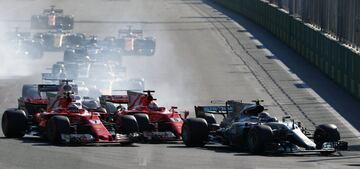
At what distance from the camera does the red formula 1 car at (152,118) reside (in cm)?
3700

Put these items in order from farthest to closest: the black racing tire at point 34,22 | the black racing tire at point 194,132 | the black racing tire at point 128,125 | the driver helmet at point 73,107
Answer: the black racing tire at point 34,22
the driver helmet at point 73,107
the black racing tire at point 128,125
the black racing tire at point 194,132

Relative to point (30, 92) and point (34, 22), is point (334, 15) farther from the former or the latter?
point (34, 22)

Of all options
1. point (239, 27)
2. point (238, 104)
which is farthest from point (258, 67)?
point (238, 104)

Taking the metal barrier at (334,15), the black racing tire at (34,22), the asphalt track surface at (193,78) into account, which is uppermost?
the metal barrier at (334,15)

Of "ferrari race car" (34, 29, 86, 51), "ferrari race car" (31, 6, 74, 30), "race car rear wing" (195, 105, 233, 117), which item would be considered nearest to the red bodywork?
"race car rear wing" (195, 105, 233, 117)

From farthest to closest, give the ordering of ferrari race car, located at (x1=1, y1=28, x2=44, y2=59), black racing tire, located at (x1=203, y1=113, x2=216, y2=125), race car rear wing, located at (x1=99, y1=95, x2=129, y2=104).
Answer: ferrari race car, located at (x1=1, y1=28, x2=44, y2=59), race car rear wing, located at (x1=99, y1=95, x2=129, y2=104), black racing tire, located at (x1=203, y1=113, x2=216, y2=125)

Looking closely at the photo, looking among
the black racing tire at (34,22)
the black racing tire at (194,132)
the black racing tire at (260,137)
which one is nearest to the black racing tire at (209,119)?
the black racing tire at (194,132)

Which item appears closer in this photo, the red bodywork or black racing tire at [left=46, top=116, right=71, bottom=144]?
black racing tire at [left=46, top=116, right=71, bottom=144]

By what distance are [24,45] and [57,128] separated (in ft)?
139

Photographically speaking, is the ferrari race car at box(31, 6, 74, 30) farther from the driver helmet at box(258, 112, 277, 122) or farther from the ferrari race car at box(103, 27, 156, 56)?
the driver helmet at box(258, 112, 277, 122)

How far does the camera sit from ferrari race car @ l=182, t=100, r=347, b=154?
33375mm

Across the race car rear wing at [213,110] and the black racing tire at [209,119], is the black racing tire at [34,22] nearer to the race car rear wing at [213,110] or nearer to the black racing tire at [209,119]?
the race car rear wing at [213,110]

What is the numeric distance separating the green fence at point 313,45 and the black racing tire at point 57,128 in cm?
1767

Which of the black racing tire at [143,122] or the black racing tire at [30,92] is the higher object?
the black racing tire at [30,92]
